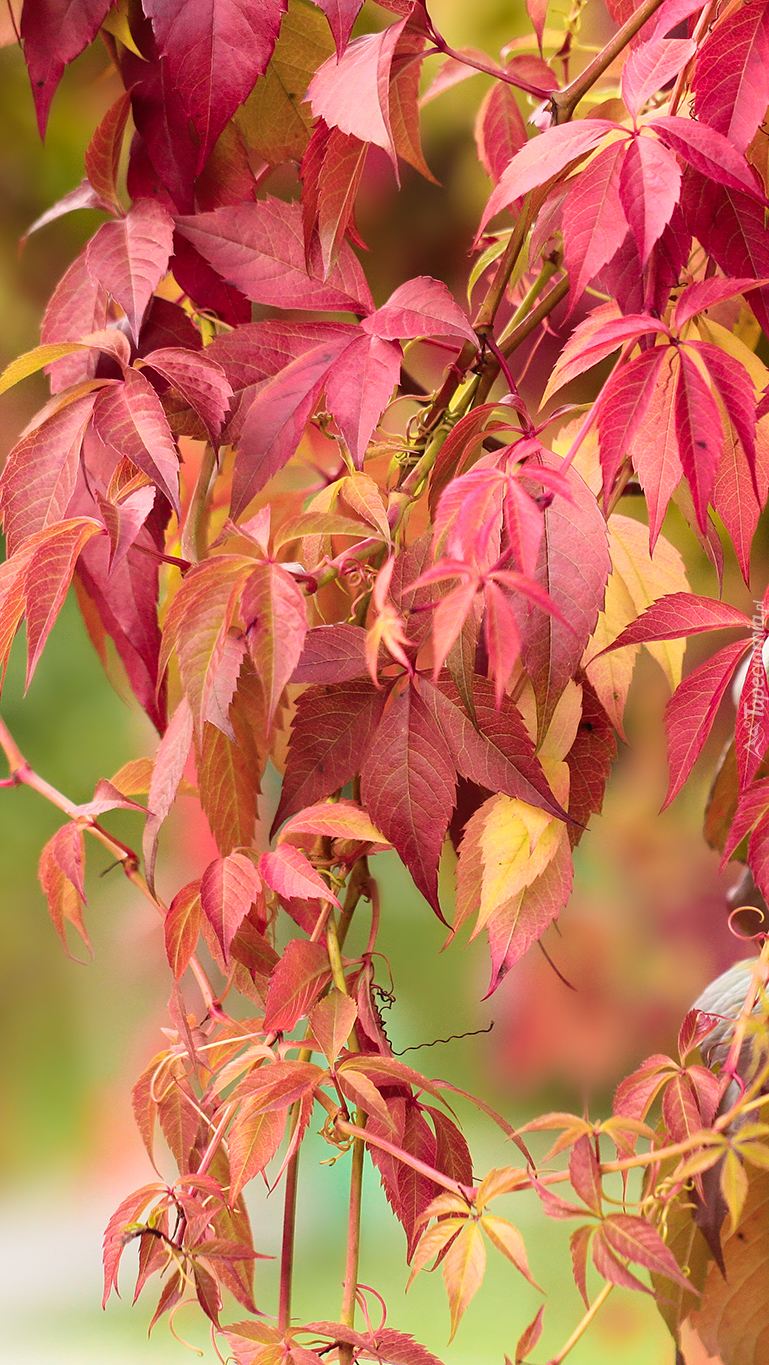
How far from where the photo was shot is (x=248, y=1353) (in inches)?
9.3

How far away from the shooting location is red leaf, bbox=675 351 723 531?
206mm

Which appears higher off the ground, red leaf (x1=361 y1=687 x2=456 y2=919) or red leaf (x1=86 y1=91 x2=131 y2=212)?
red leaf (x1=86 y1=91 x2=131 y2=212)

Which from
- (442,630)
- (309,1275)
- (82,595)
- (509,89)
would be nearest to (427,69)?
(509,89)

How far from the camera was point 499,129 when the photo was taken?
37 cm

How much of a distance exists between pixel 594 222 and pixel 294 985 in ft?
0.60

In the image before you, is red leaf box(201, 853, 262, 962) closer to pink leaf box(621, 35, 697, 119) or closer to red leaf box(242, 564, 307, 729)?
red leaf box(242, 564, 307, 729)

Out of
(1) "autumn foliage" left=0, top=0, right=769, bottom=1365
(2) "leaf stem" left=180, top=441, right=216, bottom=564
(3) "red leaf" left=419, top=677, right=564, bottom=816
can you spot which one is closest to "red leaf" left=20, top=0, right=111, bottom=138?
(1) "autumn foliage" left=0, top=0, right=769, bottom=1365

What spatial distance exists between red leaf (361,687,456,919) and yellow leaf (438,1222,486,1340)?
0.07 metres

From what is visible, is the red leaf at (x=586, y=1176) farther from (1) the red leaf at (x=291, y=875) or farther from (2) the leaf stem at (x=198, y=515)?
(2) the leaf stem at (x=198, y=515)

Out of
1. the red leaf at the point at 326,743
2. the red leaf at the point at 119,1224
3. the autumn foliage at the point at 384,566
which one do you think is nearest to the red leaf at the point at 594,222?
the autumn foliage at the point at 384,566

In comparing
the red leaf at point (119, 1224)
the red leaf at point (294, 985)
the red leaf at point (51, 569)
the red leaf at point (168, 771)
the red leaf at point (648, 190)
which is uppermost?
the red leaf at point (648, 190)

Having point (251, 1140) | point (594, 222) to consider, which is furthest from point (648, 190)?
point (251, 1140)

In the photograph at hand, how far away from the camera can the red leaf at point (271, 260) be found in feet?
0.86

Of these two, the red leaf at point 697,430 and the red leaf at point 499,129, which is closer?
the red leaf at point 697,430
